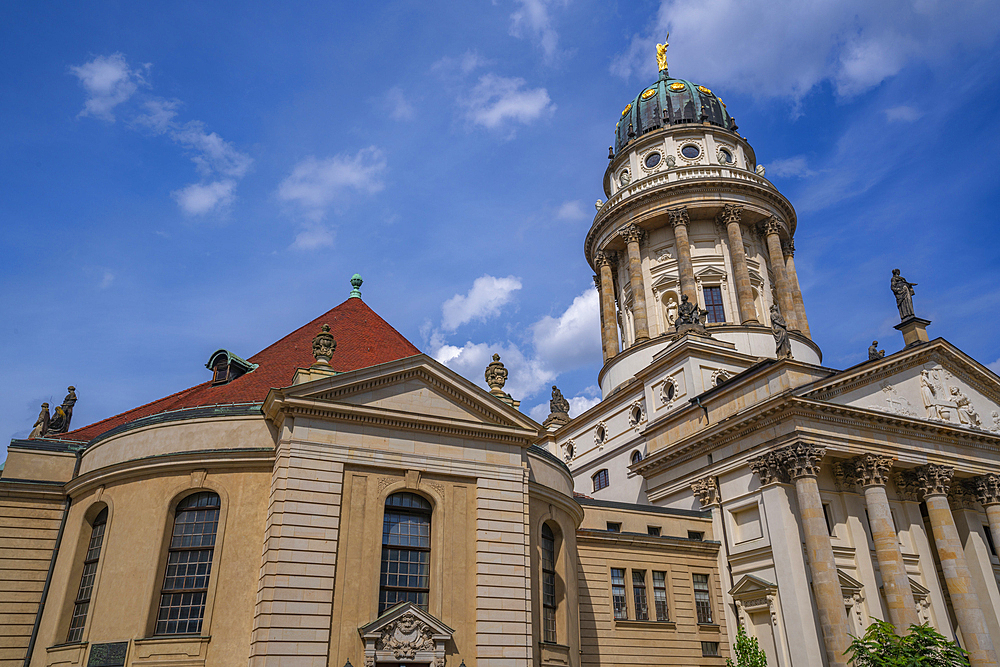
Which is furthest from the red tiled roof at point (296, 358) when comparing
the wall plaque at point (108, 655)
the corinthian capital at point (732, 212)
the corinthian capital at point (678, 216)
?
the corinthian capital at point (732, 212)

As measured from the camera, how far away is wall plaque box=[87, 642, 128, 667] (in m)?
19.1

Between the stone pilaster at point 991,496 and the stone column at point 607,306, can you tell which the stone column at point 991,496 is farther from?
the stone column at point 607,306

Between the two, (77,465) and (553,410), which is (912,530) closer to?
(553,410)

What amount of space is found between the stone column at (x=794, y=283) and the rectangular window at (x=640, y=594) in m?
23.7

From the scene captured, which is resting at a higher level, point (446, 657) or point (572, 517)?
point (572, 517)

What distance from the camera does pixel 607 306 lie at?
5294 centimetres

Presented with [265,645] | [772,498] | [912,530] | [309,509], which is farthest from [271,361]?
[912,530]

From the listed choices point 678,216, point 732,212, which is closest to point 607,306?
point 678,216

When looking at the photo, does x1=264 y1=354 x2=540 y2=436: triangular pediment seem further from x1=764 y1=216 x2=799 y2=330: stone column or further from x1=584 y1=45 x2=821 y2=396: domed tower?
x1=764 y1=216 x2=799 y2=330: stone column

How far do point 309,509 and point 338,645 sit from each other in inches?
140

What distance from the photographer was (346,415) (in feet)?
70.9

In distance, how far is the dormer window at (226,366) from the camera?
86.8 ft

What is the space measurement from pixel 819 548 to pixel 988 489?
12.2 meters

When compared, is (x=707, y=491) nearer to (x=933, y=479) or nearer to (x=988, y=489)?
(x=933, y=479)
